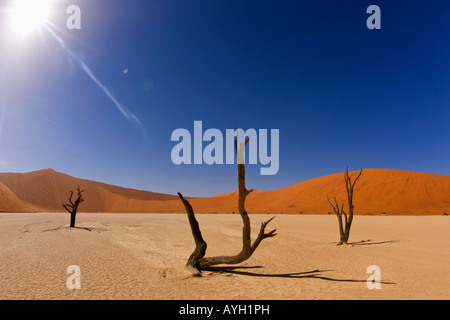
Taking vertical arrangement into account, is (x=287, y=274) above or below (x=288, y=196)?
above

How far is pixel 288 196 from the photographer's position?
209 ft

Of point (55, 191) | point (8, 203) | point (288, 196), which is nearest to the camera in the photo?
point (8, 203)

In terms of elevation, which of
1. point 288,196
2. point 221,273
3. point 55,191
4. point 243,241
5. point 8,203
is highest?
point 243,241

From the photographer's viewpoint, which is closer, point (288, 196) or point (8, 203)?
point (8, 203)

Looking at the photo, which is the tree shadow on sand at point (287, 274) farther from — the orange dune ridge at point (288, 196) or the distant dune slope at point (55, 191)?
the distant dune slope at point (55, 191)

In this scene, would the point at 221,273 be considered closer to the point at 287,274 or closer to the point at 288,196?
the point at 287,274

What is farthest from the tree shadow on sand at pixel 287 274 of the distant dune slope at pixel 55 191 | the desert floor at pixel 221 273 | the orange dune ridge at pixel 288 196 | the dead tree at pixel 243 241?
the distant dune slope at pixel 55 191

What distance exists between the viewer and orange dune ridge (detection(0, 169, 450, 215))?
44312 millimetres

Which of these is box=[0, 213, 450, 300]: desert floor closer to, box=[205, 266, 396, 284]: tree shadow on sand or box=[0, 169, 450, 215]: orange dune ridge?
box=[205, 266, 396, 284]: tree shadow on sand

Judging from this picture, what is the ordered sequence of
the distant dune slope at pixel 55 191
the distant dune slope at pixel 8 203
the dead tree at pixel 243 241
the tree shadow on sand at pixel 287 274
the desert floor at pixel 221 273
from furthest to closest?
1. the distant dune slope at pixel 55 191
2. the distant dune slope at pixel 8 203
3. the tree shadow on sand at pixel 287 274
4. the dead tree at pixel 243 241
5. the desert floor at pixel 221 273

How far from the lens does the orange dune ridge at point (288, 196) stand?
44312 millimetres

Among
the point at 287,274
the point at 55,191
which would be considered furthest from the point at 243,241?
the point at 55,191

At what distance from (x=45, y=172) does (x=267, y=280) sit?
293 feet

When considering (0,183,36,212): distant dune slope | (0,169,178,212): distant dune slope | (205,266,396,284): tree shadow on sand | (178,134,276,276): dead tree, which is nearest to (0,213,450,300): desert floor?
(205,266,396,284): tree shadow on sand
